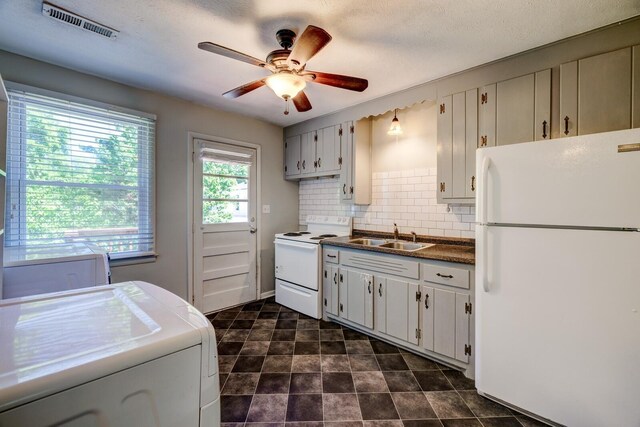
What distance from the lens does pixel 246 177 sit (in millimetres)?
3584

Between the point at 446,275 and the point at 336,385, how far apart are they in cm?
117

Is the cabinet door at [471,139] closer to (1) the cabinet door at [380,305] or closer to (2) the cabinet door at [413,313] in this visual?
(2) the cabinet door at [413,313]

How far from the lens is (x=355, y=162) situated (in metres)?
3.16

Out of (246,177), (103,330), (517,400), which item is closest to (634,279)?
(517,400)

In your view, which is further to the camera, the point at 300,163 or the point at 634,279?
the point at 300,163

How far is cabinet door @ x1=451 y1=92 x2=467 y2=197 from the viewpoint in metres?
2.35

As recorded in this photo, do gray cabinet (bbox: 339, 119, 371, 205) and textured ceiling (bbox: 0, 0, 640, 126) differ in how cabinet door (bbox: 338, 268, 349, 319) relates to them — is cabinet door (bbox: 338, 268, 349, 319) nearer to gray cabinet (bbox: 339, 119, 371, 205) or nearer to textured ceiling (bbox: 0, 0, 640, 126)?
gray cabinet (bbox: 339, 119, 371, 205)

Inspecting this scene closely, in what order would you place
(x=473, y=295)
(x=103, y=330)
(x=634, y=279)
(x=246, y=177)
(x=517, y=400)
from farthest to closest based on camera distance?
(x=246, y=177) < (x=473, y=295) < (x=517, y=400) < (x=634, y=279) < (x=103, y=330)

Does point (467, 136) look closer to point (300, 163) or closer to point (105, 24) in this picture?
point (300, 163)

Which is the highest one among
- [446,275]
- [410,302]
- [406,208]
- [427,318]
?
[406,208]

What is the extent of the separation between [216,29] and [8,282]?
74.2 inches

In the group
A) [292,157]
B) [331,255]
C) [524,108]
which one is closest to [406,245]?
[331,255]

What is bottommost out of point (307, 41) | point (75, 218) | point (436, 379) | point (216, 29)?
point (436, 379)

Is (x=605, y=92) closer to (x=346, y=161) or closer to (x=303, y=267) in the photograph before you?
(x=346, y=161)
